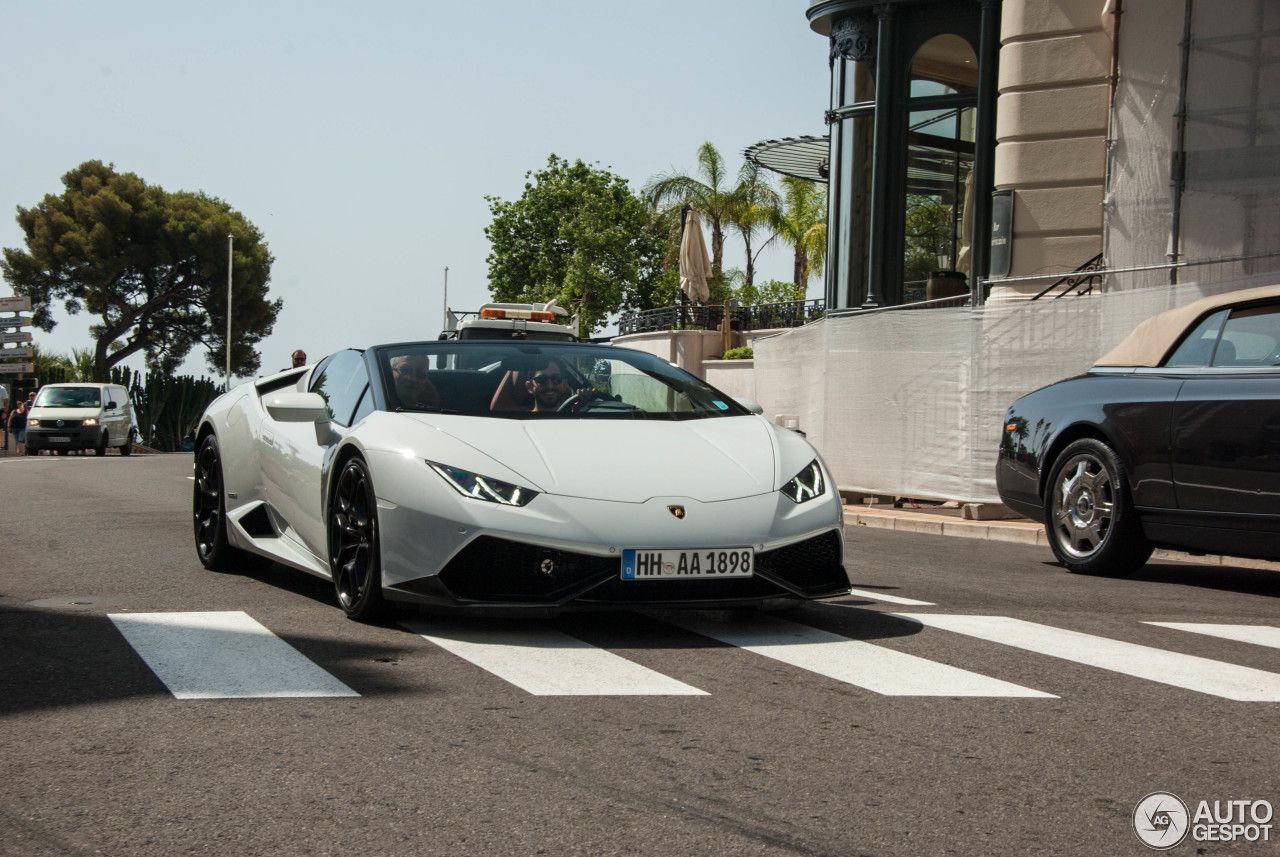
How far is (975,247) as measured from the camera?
1975 centimetres

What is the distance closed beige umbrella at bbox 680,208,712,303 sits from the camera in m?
35.8

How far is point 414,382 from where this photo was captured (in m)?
6.62

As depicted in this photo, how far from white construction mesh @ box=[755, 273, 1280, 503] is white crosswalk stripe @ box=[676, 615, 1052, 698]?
628 centimetres

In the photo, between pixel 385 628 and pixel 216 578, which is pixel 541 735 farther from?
pixel 216 578

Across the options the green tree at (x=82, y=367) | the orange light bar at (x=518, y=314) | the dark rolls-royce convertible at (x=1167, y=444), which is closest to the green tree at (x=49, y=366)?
the green tree at (x=82, y=367)

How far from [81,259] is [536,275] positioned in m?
19.3

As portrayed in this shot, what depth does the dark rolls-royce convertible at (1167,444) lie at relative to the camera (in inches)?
304

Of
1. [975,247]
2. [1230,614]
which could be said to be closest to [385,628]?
[1230,614]

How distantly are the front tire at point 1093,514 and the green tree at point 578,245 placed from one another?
52.7 meters

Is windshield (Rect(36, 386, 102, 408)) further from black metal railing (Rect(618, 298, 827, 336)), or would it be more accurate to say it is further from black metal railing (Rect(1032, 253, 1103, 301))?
black metal railing (Rect(1032, 253, 1103, 301))

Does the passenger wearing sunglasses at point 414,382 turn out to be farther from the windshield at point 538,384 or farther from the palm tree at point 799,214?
the palm tree at point 799,214

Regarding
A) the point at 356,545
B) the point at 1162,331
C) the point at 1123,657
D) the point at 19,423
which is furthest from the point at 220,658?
the point at 19,423

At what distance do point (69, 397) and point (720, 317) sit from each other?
16.2m

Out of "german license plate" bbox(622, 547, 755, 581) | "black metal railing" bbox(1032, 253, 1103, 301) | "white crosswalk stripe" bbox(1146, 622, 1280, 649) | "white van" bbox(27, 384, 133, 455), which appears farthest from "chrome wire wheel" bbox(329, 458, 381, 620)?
"white van" bbox(27, 384, 133, 455)
